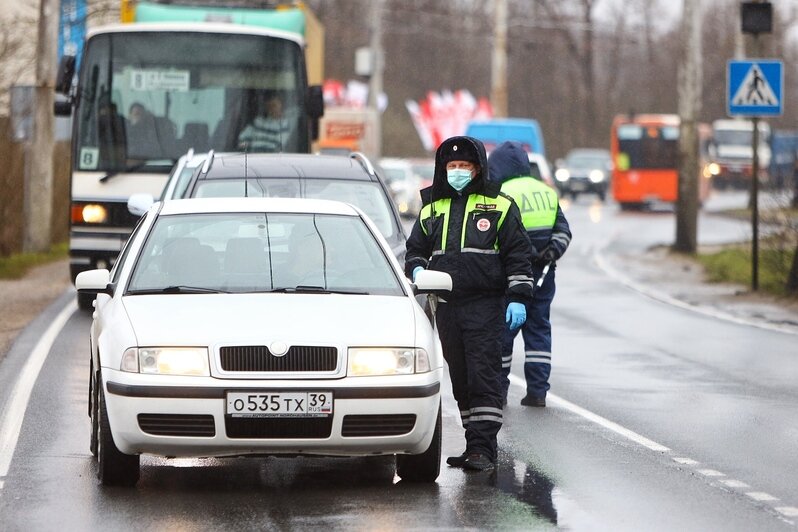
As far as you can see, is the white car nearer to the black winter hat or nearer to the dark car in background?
the black winter hat

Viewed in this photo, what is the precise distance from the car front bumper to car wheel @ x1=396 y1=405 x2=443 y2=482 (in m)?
0.41

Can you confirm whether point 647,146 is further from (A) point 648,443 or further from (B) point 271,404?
(B) point 271,404

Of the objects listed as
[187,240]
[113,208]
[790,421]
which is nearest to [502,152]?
Answer: [790,421]

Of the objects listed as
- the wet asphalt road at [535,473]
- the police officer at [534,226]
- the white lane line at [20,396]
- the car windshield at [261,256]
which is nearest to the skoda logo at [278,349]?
the wet asphalt road at [535,473]

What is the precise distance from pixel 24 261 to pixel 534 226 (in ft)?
53.5

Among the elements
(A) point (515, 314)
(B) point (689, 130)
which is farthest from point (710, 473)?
(B) point (689, 130)

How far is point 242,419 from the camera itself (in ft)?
26.1

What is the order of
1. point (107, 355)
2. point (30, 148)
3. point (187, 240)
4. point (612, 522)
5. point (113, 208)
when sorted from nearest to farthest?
point (612, 522)
point (107, 355)
point (187, 240)
point (113, 208)
point (30, 148)

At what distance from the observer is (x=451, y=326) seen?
9211 millimetres

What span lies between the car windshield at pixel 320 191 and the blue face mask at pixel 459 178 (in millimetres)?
3521

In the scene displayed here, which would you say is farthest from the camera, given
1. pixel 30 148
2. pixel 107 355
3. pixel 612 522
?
pixel 30 148

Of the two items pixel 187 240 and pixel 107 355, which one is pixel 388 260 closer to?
pixel 187 240

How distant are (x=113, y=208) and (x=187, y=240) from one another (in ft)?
32.9

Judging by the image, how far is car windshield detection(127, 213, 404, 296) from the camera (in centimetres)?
883
